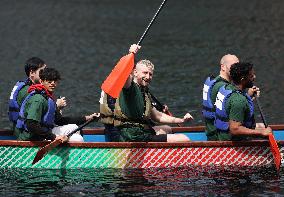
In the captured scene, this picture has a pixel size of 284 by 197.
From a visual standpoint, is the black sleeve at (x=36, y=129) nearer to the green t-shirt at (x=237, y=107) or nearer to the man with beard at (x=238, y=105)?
the man with beard at (x=238, y=105)

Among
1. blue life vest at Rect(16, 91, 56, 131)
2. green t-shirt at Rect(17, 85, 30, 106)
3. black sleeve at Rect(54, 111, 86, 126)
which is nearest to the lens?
blue life vest at Rect(16, 91, 56, 131)

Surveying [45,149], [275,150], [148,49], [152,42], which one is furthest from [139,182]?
[152,42]

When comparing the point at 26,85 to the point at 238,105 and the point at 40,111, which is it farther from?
the point at 238,105

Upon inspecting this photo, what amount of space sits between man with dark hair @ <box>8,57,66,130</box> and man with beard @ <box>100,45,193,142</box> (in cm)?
115

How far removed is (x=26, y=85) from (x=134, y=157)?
2.82 meters

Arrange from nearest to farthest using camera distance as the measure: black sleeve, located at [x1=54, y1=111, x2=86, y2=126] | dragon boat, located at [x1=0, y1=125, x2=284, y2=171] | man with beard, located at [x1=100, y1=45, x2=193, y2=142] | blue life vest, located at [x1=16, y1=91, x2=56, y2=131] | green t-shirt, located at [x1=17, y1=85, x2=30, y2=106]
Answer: man with beard, located at [x1=100, y1=45, x2=193, y2=142], blue life vest, located at [x1=16, y1=91, x2=56, y2=131], dragon boat, located at [x1=0, y1=125, x2=284, y2=171], green t-shirt, located at [x1=17, y1=85, x2=30, y2=106], black sleeve, located at [x1=54, y1=111, x2=86, y2=126]

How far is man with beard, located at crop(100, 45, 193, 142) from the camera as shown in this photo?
595 inches

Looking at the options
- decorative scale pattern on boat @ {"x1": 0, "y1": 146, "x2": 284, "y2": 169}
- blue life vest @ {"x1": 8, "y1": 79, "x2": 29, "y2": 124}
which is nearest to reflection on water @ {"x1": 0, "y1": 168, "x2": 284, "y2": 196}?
decorative scale pattern on boat @ {"x1": 0, "y1": 146, "x2": 284, "y2": 169}

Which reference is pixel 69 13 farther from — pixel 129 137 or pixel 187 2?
pixel 129 137

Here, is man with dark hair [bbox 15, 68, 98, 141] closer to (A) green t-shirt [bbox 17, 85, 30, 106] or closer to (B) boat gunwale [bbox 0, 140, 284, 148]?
(B) boat gunwale [bbox 0, 140, 284, 148]

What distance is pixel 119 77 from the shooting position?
47.3ft

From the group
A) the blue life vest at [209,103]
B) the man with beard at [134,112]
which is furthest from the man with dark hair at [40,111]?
the blue life vest at [209,103]

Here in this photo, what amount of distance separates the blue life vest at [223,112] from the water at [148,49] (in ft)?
3.52

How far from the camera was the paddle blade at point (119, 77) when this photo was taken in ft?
47.2
